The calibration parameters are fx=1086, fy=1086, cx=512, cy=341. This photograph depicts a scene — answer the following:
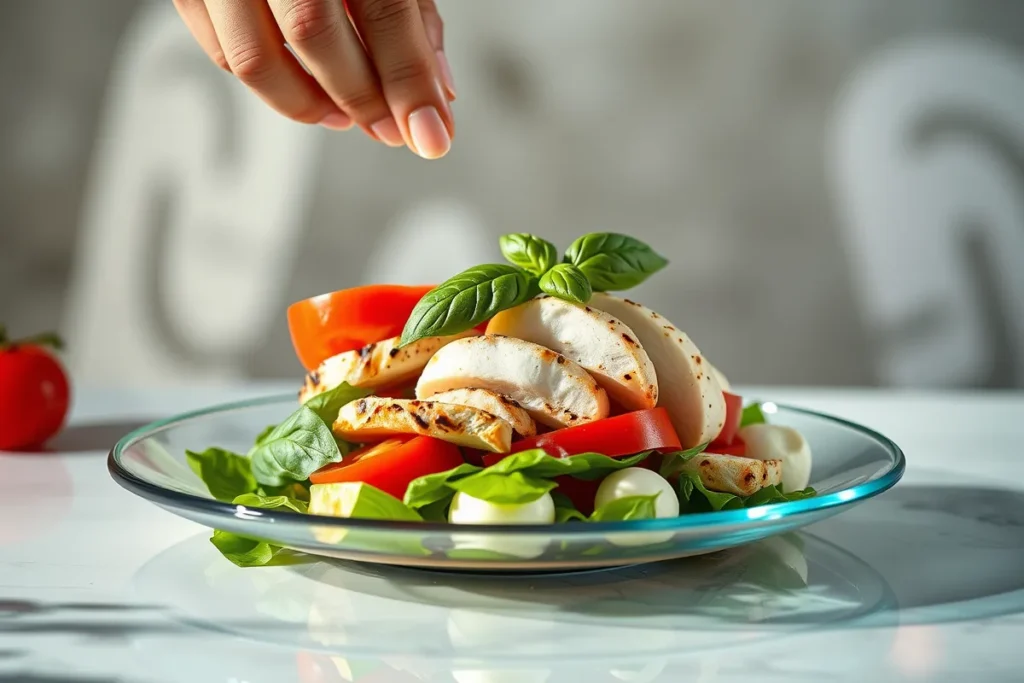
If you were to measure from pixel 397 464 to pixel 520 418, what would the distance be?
135mm

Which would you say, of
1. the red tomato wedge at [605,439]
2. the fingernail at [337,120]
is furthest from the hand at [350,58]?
the red tomato wedge at [605,439]

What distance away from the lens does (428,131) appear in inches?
55.3

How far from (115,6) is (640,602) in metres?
3.60

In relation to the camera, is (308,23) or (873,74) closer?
(308,23)

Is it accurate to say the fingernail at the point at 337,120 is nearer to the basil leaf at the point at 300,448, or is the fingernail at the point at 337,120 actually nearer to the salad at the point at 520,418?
the salad at the point at 520,418

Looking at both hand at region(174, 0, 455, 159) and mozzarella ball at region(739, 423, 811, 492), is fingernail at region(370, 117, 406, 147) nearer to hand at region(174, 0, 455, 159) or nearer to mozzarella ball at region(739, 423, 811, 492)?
hand at region(174, 0, 455, 159)

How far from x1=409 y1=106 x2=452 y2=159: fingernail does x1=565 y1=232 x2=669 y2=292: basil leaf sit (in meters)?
0.26

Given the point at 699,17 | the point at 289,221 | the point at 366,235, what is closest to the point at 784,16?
the point at 699,17

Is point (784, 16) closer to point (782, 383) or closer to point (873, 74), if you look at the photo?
point (873, 74)

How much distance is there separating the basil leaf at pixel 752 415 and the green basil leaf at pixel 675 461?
40 cm

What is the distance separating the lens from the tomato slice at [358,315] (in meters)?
1.28

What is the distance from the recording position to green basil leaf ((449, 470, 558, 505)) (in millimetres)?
963

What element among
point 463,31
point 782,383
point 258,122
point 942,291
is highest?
point 463,31

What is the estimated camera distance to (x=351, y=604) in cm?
100
